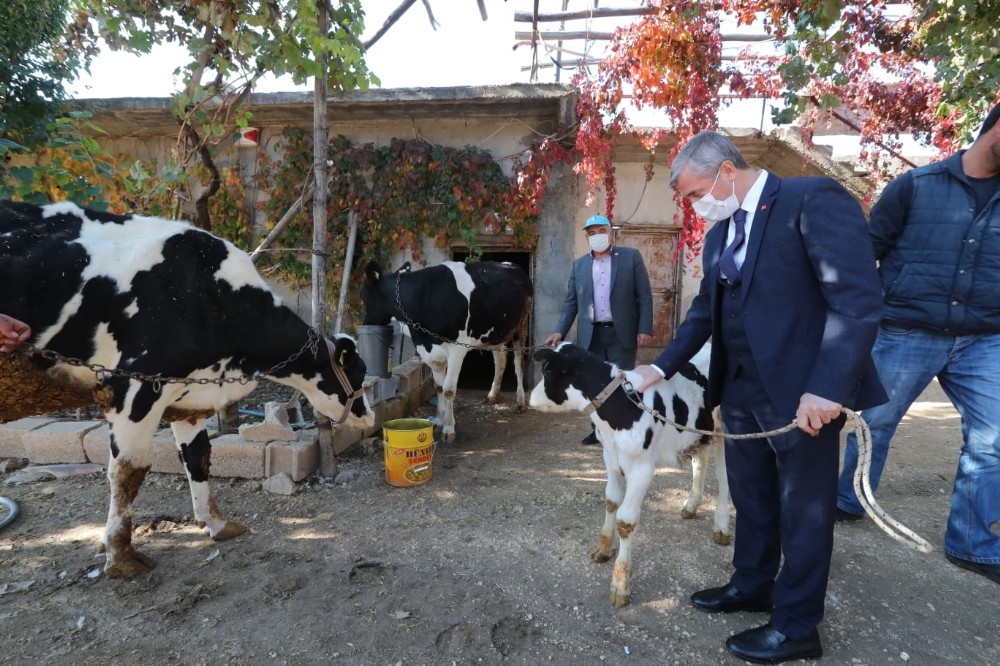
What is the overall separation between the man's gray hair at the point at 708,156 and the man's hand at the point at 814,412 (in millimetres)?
914

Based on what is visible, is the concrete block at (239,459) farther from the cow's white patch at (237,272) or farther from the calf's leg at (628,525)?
the calf's leg at (628,525)

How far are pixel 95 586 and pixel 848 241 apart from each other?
3753mm

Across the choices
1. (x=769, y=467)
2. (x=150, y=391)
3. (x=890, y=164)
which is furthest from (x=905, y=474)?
(x=150, y=391)

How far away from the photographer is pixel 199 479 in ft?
10.7

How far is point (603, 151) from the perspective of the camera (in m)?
6.09

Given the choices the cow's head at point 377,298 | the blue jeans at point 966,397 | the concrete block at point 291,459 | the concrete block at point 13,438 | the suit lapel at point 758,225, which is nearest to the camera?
the suit lapel at point 758,225

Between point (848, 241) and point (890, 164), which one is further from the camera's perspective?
point (890, 164)

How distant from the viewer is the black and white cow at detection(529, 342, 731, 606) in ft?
8.47

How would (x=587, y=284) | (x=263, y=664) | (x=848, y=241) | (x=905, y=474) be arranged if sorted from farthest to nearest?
(x=587, y=284), (x=905, y=474), (x=263, y=664), (x=848, y=241)

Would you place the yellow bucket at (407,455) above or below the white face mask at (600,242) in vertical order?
below

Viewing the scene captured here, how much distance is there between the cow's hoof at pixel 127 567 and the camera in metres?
2.82

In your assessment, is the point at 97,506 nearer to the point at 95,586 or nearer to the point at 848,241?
the point at 95,586

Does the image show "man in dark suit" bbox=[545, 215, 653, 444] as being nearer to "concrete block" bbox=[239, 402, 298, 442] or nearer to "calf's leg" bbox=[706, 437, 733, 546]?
"calf's leg" bbox=[706, 437, 733, 546]

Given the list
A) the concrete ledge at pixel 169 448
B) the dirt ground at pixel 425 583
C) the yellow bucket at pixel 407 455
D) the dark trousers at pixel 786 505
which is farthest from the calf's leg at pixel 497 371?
the dark trousers at pixel 786 505
